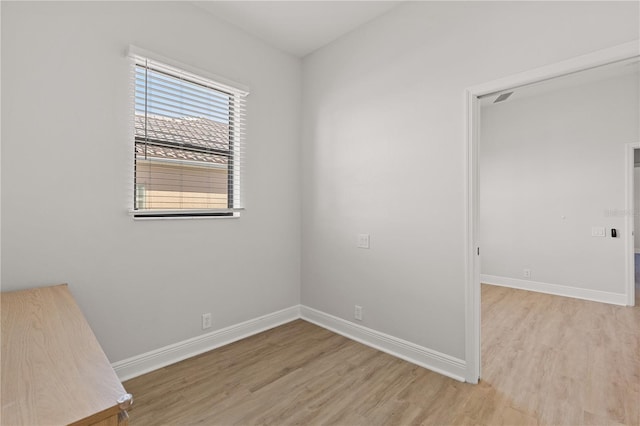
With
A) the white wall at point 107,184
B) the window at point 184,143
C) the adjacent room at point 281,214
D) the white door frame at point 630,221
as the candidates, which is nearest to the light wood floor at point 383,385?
the adjacent room at point 281,214

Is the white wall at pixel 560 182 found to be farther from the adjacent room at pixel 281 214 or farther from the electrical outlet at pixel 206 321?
the electrical outlet at pixel 206 321

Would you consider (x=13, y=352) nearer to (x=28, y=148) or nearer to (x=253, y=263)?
(x=28, y=148)

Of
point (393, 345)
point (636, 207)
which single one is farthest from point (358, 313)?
point (636, 207)

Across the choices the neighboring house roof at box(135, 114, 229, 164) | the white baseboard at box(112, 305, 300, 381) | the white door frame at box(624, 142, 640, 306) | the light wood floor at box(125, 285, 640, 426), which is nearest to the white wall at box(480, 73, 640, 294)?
the white door frame at box(624, 142, 640, 306)

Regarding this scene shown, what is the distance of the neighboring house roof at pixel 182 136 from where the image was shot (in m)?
2.25

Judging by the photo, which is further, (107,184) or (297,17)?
(297,17)

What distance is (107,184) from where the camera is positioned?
2.07 meters

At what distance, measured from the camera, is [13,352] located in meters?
0.99

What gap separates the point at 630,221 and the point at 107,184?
5.67 m

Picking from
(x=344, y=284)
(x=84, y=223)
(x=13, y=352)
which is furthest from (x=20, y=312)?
(x=344, y=284)

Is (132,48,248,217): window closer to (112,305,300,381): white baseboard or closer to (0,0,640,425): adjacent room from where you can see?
(0,0,640,425): adjacent room

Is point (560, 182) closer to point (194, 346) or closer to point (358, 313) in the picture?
point (358, 313)

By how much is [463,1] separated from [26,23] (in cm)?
281

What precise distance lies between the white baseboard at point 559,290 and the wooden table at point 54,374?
535cm
